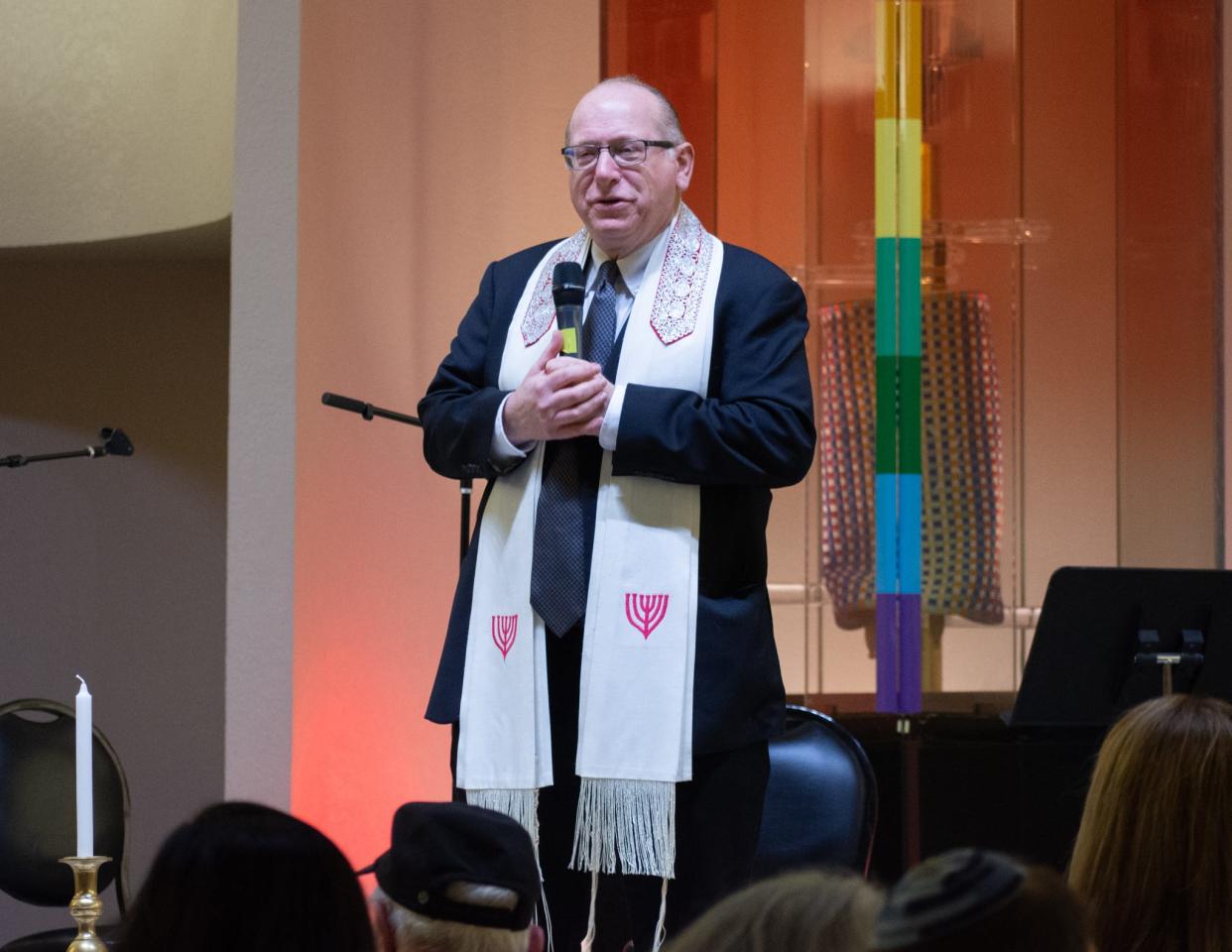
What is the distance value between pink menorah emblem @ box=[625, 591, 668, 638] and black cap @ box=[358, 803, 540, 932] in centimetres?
92

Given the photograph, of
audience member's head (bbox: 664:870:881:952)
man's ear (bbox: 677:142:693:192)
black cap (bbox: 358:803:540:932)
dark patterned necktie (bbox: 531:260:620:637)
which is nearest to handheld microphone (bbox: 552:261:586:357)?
dark patterned necktie (bbox: 531:260:620:637)

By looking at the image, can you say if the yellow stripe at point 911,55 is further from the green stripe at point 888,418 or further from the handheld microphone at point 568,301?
the handheld microphone at point 568,301

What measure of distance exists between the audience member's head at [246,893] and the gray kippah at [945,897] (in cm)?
35

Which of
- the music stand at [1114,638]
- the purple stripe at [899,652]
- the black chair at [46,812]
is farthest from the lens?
the purple stripe at [899,652]

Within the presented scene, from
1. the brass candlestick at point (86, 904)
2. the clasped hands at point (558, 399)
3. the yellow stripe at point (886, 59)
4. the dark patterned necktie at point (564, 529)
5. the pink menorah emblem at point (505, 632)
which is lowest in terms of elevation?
the brass candlestick at point (86, 904)

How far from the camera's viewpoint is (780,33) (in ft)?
13.7

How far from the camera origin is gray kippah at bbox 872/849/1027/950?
2.72 feet

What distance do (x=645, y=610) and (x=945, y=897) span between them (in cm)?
139

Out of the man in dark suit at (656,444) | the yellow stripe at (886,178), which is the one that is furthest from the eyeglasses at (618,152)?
the yellow stripe at (886,178)

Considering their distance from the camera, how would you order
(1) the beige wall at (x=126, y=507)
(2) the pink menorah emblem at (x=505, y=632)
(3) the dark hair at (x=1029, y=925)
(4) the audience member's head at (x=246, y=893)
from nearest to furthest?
(3) the dark hair at (x=1029, y=925), (4) the audience member's head at (x=246, y=893), (2) the pink menorah emblem at (x=505, y=632), (1) the beige wall at (x=126, y=507)

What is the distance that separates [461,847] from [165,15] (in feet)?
16.2

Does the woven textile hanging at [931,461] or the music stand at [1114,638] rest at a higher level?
the woven textile hanging at [931,461]

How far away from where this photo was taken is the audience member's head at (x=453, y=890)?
125 cm

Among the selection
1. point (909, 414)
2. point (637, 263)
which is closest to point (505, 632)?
point (637, 263)
